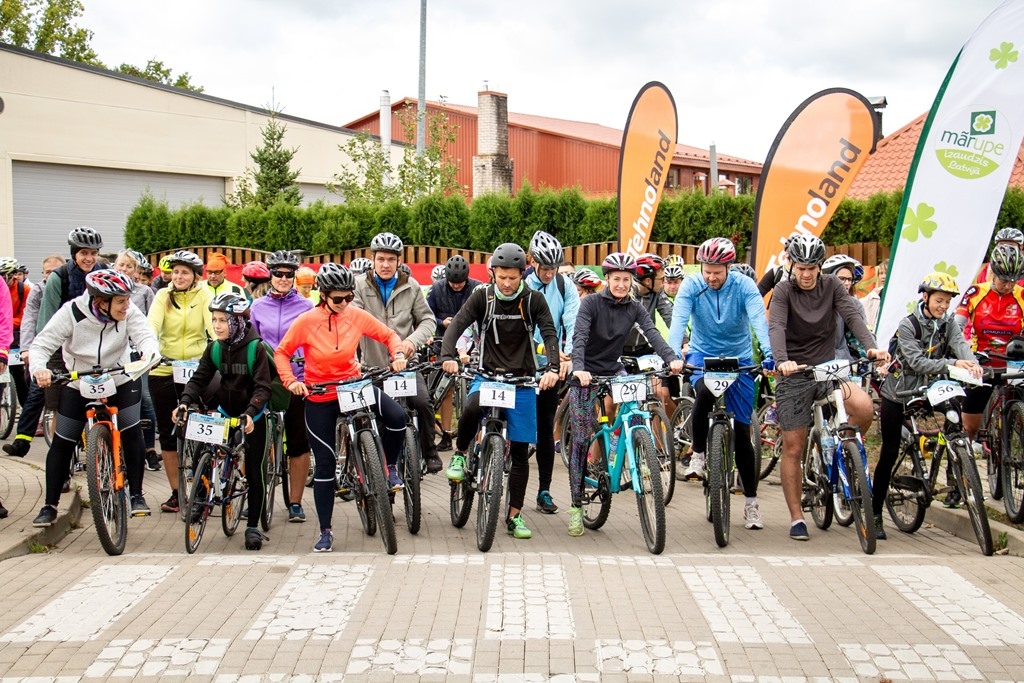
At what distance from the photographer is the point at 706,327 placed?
905cm

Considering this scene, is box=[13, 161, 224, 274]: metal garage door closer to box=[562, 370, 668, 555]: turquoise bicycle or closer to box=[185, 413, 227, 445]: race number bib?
box=[185, 413, 227, 445]: race number bib

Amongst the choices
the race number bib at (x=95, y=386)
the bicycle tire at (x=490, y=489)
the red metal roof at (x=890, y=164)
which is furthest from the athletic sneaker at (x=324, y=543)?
the red metal roof at (x=890, y=164)

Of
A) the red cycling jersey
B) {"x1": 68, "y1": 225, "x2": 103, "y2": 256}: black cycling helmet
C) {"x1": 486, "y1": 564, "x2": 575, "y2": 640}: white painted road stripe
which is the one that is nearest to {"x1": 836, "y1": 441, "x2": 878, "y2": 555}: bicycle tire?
the red cycling jersey

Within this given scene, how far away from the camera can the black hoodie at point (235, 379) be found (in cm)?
805

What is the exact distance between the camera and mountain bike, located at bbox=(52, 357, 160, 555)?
760 centimetres

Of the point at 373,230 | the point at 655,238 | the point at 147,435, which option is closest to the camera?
the point at 147,435

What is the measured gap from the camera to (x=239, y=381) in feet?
26.6

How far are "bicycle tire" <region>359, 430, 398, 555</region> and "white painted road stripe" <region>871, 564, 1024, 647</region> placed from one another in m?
3.08

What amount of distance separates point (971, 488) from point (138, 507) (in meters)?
6.07

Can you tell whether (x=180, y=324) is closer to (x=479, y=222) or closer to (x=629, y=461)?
(x=629, y=461)

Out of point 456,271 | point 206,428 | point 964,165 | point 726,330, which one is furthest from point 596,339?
point 964,165

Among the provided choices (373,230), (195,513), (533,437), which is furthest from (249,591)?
(373,230)

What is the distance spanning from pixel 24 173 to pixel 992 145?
28.2 meters

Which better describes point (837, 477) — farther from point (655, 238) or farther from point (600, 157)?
point (600, 157)
